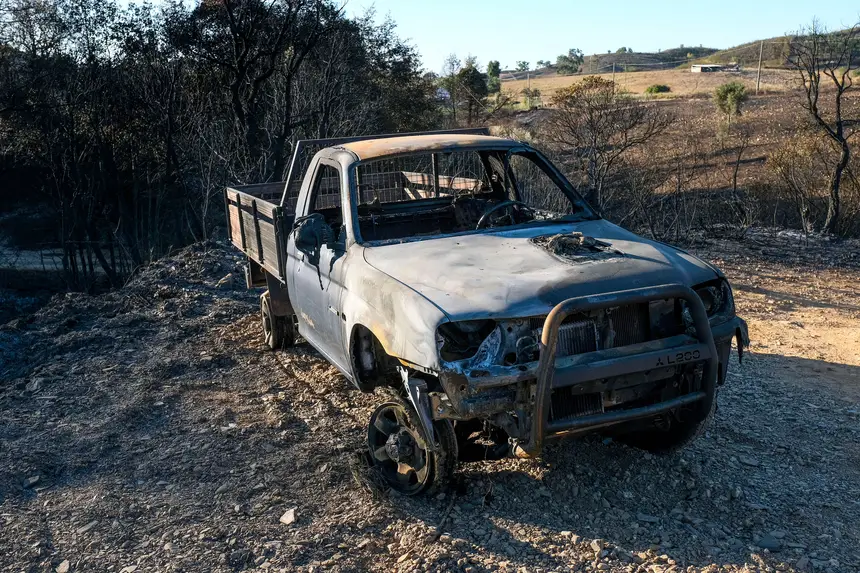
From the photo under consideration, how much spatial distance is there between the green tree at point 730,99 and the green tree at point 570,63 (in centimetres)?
5503

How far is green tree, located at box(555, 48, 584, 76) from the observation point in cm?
9438

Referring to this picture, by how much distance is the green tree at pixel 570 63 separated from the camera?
3716 inches

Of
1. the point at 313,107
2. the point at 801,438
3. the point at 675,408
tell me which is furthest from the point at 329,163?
the point at 313,107

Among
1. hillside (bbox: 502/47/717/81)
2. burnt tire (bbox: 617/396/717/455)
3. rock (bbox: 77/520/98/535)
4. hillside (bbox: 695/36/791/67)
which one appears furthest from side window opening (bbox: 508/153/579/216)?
hillside (bbox: 502/47/717/81)

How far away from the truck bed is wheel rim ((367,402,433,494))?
7.25 feet

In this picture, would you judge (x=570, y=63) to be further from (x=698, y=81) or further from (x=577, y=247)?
(x=577, y=247)

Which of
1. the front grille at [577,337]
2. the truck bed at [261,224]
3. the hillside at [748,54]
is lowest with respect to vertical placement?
the front grille at [577,337]

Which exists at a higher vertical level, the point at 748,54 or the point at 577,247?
the point at 748,54

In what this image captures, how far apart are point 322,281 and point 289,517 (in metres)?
1.72

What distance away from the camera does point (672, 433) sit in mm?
4559

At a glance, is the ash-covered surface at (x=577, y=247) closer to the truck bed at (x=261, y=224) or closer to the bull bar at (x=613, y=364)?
the bull bar at (x=613, y=364)

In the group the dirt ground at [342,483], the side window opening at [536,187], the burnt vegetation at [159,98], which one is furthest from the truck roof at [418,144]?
the burnt vegetation at [159,98]

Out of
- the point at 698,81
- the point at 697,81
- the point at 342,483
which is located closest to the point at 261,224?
the point at 342,483

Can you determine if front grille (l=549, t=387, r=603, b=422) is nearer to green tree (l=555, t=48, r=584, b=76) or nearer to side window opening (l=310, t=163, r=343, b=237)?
side window opening (l=310, t=163, r=343, b=237)
